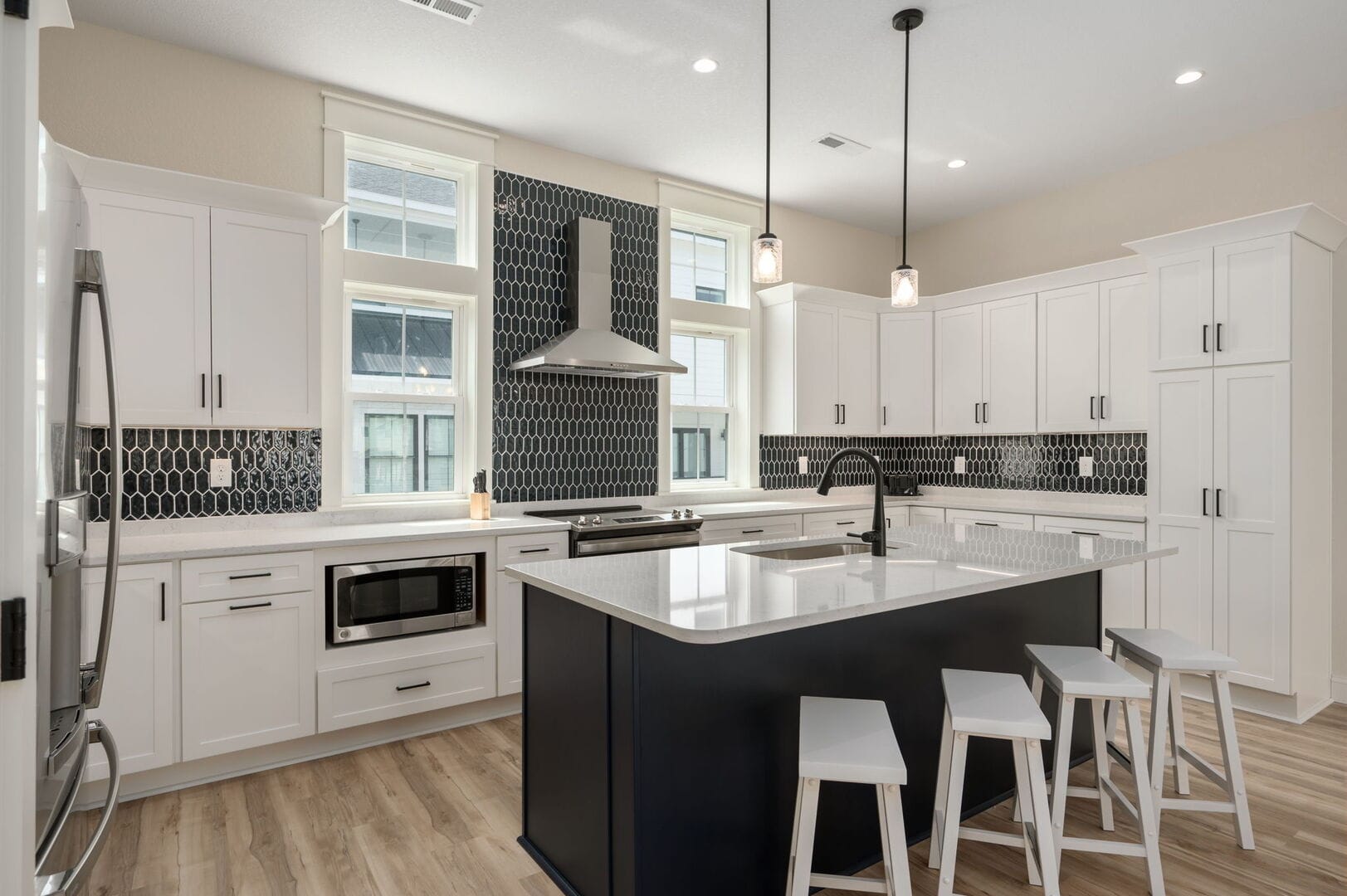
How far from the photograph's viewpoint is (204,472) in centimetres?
340

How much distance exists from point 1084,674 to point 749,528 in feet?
8.25

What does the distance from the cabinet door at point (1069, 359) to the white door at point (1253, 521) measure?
86 cm

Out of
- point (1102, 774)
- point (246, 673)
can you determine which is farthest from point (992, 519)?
point (246, 673)

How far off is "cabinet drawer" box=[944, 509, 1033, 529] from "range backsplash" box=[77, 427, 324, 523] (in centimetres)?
395

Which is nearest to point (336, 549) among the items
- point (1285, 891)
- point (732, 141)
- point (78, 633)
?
point (78, 633)

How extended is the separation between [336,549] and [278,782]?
93 cm

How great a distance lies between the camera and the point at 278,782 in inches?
116

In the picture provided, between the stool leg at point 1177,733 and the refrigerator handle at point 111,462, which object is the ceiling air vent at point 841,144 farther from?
the refrigerator handle at point 111,462

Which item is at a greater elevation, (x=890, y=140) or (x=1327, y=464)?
(x=890, y=140)

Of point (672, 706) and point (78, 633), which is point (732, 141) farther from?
point (78, 633)

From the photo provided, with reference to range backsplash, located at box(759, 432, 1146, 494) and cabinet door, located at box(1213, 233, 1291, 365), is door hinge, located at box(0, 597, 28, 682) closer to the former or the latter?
range backsplash, located at box(759, 432, 1146, 494)

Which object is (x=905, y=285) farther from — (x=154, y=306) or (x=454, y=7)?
(x=154, y=306)

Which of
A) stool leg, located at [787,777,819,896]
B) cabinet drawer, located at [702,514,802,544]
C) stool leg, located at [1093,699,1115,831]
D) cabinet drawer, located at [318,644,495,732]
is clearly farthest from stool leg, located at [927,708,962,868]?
cabinet drawer, located at [702,514,802,544]

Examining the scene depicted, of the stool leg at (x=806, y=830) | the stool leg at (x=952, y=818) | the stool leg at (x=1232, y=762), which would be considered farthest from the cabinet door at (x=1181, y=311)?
the stool leg at (x=806, y=830)
